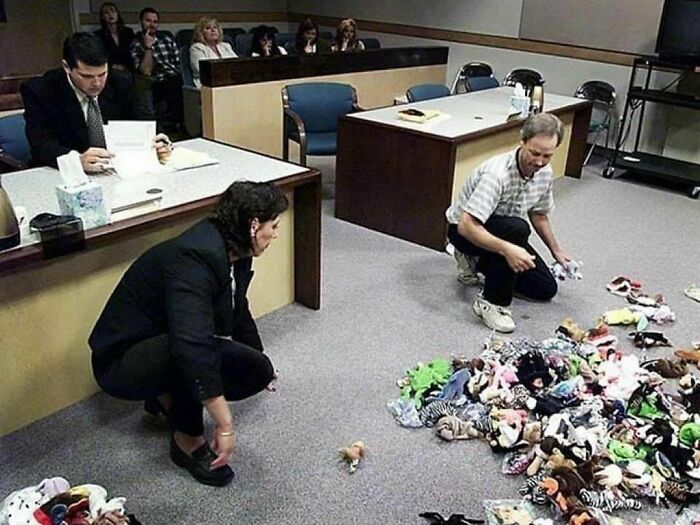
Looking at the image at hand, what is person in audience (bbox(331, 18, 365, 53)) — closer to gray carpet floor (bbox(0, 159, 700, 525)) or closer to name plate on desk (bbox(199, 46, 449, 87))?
name plate on desk (bbox(199, 46, 449, 87))

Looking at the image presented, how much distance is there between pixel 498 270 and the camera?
2.98m

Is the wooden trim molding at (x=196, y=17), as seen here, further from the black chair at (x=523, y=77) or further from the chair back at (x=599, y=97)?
the chair back at (x=599, y=97)

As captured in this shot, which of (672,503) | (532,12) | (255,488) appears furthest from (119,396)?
(532,12)

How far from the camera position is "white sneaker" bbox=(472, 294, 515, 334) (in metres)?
2.90

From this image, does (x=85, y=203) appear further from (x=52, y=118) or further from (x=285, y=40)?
(x=285, y=40)

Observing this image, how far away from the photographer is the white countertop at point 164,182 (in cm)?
227

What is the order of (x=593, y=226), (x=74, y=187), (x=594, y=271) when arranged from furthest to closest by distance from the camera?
(x=593, y=226) → (x=594, y=271) → (x=74, y=187)

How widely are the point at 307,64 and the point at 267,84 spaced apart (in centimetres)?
45

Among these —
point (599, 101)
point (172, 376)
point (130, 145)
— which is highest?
point (130, 145)

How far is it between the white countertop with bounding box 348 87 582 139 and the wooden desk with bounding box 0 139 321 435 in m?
1.22

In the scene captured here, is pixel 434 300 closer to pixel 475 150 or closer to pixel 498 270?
pixel 498 270

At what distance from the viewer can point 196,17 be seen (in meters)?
7.61

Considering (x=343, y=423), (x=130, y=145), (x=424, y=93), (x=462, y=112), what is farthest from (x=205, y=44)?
(x=343, y=423)

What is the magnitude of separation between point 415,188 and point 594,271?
41.1 inches
